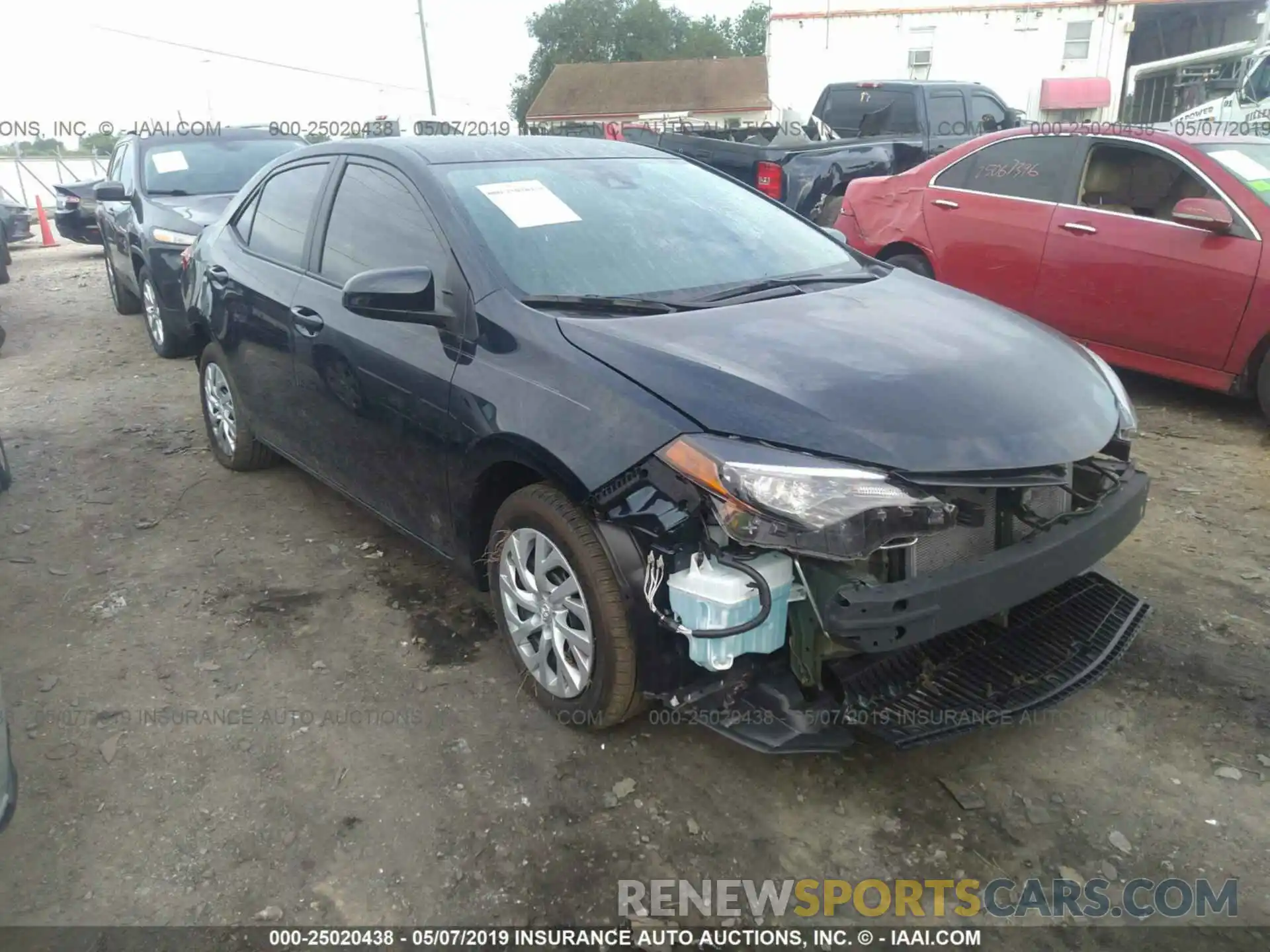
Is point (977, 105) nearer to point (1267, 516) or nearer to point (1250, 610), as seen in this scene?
point (1267, 516)

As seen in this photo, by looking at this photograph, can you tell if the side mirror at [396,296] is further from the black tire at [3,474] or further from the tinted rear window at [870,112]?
the tinted rear window at [870,112]

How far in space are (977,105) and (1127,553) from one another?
28.5 feet

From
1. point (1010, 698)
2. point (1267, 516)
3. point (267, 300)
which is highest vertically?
point (267, 300)

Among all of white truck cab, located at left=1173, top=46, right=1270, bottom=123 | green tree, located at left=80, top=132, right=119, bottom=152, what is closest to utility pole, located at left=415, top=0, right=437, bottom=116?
green tree, located at left=80, top=132, right=119, bottom=152

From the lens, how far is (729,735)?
238 cm

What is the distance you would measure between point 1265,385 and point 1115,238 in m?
1.18

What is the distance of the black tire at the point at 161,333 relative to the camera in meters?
7.18

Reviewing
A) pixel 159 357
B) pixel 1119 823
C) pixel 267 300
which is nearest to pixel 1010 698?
pixel 1119 823

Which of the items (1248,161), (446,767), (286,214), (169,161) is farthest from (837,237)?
(169,161)

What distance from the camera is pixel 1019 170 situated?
6.23 m

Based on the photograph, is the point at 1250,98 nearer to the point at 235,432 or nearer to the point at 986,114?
the point at 986,114

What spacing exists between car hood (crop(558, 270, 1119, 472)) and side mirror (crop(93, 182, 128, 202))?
627 centimetres

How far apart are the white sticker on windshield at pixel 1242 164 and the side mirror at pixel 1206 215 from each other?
Answer: 0.82 feet

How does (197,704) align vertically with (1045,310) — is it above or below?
below
